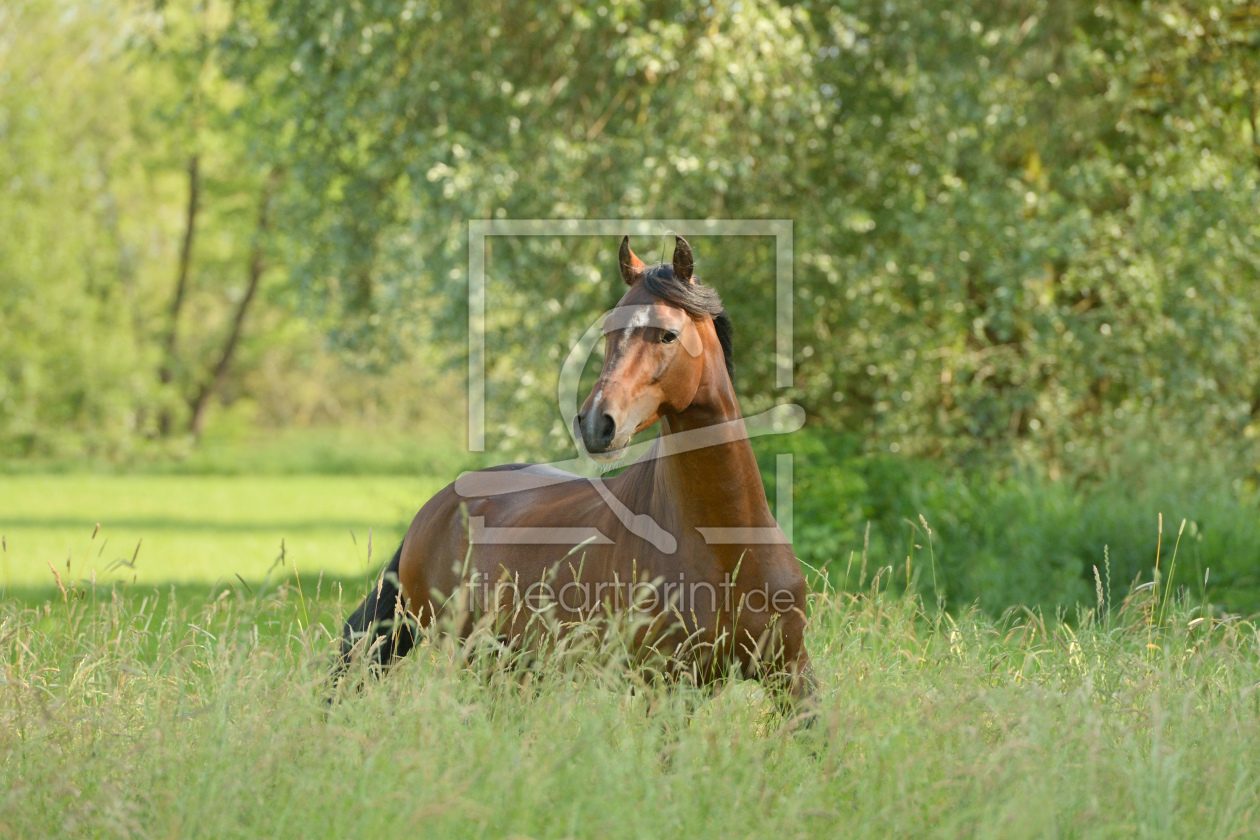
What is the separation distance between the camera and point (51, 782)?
3254 mm

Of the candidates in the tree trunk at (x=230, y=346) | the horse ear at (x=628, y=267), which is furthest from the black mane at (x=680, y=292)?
A: the tree trunk at (x=230, y=346)

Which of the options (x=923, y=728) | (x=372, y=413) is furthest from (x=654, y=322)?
(x=372, y=413)

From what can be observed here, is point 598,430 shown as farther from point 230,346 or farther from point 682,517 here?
point 230,346

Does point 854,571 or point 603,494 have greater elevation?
point 603,494

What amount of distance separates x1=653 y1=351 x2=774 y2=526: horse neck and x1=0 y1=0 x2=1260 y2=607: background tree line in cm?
434

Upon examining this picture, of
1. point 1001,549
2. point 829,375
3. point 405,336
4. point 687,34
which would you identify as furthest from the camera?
point 405,336

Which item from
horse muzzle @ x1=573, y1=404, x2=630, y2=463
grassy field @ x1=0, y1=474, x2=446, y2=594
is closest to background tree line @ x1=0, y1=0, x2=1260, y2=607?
grassy field @ x1=0, y1=474, x2=446, y2=594

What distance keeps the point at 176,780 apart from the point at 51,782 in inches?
18.4

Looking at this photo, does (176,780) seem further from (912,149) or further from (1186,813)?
(912,149)

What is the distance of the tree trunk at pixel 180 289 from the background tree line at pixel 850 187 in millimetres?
22706

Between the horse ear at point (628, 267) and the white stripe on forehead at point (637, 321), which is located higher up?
the horse ear at point (628, 267)

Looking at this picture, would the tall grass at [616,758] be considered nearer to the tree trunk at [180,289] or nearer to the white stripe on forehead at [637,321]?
the white stripe on forehead at [637,321]

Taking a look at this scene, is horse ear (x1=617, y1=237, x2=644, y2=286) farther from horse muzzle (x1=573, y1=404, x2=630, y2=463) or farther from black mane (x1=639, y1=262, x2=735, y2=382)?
horse muzzle (x1=573, y1=404, x2=630, y2=463)

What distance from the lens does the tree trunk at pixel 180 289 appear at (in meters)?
31.8
